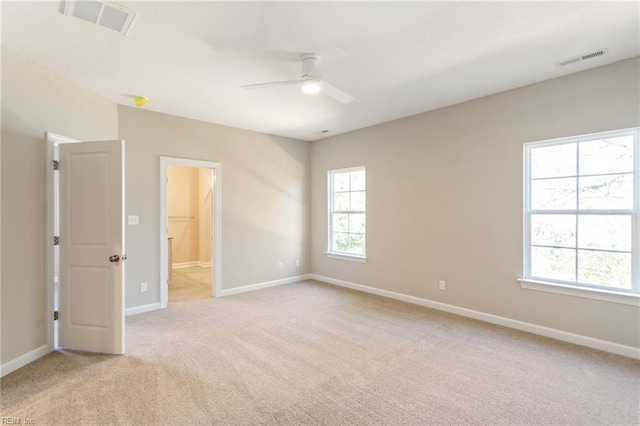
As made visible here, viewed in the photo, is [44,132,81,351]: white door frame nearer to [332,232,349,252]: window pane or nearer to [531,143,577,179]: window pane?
[332,232,349,252]: window pane

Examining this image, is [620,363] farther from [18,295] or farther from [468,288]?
[18,295]

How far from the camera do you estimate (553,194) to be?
11.1 ft

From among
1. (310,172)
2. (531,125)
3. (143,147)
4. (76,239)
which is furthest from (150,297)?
(531,125)

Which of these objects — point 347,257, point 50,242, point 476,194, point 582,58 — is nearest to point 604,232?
point 476,194

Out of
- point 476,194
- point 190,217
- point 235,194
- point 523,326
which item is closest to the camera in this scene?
point 523,326

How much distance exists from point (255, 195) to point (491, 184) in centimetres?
362

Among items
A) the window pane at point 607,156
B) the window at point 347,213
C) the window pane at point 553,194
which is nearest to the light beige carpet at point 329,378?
the window pane at point 553,194

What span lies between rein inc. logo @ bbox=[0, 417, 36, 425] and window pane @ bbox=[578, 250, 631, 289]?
4.74 m

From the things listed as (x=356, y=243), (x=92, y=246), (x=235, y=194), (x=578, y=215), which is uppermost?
(x=235, y=194)

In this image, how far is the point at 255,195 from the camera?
5.46m

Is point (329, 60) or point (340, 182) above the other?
point (329, 60)

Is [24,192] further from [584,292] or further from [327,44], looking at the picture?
[584,292]

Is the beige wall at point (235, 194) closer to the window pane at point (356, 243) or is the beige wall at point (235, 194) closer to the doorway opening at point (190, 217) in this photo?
the window pane at point (356, 243)

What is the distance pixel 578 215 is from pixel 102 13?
455 centimetres
